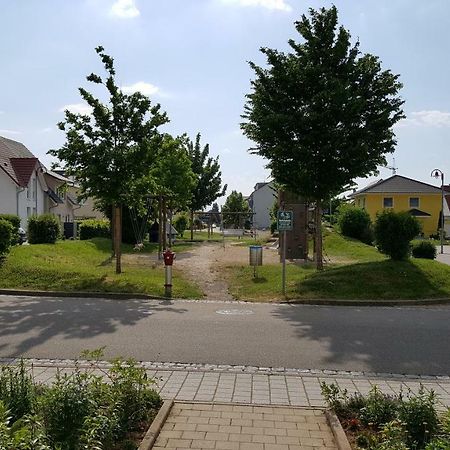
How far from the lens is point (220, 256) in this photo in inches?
1001

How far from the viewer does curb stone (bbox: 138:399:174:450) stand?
4184mm

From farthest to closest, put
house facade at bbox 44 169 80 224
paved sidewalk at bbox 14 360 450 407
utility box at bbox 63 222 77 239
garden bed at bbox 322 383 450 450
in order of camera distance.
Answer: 1. house facade at bbox 44 169 80 224
2. utility box at bbox 63 222 77 239
3. paved sidewalk at bbox 14 360 450 407
4. garden bed at bbox 322 383 450 450

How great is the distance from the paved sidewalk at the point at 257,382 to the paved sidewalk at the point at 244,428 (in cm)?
41

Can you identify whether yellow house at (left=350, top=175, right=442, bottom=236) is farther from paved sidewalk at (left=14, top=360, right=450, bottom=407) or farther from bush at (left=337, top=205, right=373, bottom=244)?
paved sidewalk at (left=14, top=360, right=450, bottom=407)

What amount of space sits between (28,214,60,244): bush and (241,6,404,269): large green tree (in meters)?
9.56

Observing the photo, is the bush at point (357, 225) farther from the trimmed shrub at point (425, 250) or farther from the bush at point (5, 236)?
the bush at point (5, 236)

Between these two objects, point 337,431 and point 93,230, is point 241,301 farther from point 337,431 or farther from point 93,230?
point 93,230

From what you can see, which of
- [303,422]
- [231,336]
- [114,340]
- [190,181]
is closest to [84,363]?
[114,340]

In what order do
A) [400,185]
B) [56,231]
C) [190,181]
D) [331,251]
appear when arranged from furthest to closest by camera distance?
[400,185], [190,181], [331,251], [56,231]

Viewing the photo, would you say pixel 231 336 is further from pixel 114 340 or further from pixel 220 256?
pixel 220 256

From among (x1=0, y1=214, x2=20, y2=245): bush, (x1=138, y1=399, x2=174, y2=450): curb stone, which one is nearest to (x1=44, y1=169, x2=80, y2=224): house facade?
(x1=0, y1=214, x2=20, y2=245): bush

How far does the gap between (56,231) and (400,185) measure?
49.8m

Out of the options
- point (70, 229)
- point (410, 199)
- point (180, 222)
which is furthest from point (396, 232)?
point (410, 199)

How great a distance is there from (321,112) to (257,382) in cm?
1150
